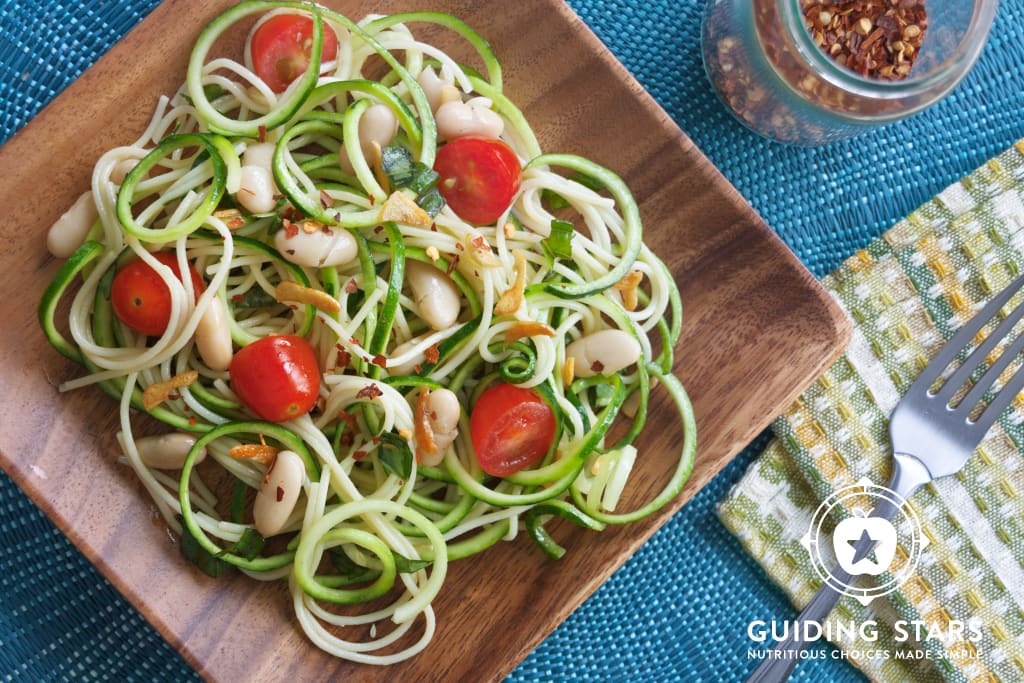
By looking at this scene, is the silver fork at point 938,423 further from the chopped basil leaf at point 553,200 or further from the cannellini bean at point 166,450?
the cannellini bean at point 166,450

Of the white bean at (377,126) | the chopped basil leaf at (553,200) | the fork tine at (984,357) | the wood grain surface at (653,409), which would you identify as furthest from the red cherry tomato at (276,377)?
the fork tine at (984,357)

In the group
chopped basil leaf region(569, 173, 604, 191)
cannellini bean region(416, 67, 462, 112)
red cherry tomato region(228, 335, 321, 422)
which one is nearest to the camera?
red cherry tomato region(228, 335, 321, 422)

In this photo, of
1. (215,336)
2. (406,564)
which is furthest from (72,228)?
(406,564)

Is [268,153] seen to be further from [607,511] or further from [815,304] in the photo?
[815,304]

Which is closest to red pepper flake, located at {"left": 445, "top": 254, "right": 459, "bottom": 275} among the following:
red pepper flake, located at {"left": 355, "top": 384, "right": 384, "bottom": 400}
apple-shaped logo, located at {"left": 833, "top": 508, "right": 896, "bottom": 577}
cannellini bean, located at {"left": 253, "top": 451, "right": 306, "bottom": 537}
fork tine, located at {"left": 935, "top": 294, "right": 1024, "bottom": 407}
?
red pepper flake, located at {"left": 355, "top": 384, "right": 384, "bottom": 400}

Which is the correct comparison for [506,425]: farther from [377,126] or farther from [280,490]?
[377,126]

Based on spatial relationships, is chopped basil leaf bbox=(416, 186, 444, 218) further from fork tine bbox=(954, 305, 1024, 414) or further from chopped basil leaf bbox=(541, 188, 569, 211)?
fork tine bbox=(954, 305, 1024, 414)

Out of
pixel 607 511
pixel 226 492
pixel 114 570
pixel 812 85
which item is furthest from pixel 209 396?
pixel 812 85
